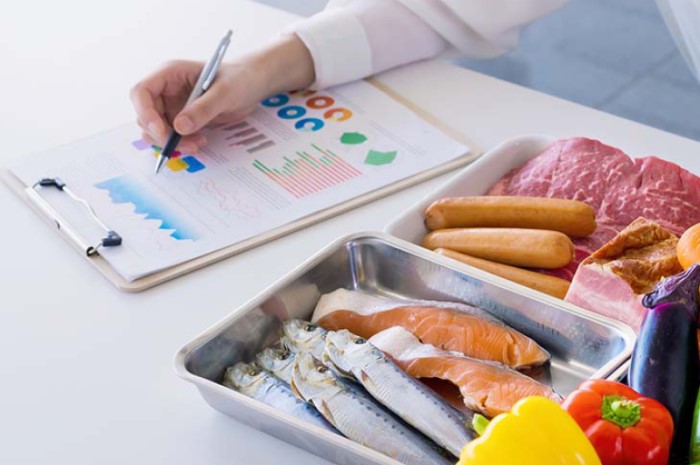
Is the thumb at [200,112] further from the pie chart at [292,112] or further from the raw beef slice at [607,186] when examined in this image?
the raw beef slice at [607,186]

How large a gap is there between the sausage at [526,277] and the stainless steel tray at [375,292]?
0.13ft

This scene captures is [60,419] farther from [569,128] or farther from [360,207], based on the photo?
[569,128]

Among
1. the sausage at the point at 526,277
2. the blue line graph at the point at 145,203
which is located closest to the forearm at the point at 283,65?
the blue line graph at the point at 145,203

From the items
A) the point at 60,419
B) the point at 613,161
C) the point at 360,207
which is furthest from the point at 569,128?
the point at 60,419

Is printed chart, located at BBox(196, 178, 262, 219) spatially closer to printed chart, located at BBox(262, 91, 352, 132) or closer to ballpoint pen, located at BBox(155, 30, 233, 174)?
ballpoint pen, located at BBox(155, 30, 233, 174)

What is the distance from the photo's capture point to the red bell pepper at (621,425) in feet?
2.70

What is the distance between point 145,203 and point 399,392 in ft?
1.80

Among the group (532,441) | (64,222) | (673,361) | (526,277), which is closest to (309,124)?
(64,222)

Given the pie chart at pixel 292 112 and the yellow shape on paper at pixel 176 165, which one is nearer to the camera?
the yellow shape on paper at pixel 176 165

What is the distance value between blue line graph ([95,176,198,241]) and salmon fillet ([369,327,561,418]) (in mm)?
351

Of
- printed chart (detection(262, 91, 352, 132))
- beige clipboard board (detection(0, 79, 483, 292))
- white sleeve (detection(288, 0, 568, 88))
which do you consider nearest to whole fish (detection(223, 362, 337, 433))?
beige clipboard board (detection(0, 79, 483, 292))

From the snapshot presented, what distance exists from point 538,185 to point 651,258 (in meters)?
0.23

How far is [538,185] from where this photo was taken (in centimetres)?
134

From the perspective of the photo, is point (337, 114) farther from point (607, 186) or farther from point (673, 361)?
point (673, 361)
